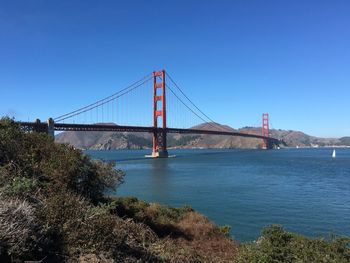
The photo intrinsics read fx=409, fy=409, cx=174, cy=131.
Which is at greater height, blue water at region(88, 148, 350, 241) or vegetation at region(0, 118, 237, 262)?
vegetation at region(0, 118, 237, 262)

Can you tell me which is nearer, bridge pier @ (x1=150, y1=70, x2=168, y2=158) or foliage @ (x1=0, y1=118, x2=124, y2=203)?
foliage @ (x1=0, y1=118, x2=124, y2=203)

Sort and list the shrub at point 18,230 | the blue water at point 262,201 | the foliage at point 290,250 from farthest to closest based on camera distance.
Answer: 1. the blue water at point 262,201
2. the foliage at point 290,250
3. the shrub at point 18,230

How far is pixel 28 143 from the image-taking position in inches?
406

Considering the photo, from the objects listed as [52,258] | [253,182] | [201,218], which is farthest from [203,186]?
[52,258]

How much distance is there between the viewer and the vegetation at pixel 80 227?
476 cm

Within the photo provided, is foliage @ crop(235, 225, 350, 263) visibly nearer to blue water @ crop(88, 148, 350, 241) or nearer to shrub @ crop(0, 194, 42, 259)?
shrub @ crop(0, 194, 42, 259)

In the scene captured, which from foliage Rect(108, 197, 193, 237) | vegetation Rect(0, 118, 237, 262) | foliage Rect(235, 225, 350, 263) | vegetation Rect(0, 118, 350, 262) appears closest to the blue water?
foliage Rect(108, 197, 193, 237)

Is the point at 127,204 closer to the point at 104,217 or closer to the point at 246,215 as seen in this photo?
the point at 104,217

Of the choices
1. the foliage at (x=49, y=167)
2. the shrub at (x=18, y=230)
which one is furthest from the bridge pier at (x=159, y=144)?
the shrub at (x=18, y=230)

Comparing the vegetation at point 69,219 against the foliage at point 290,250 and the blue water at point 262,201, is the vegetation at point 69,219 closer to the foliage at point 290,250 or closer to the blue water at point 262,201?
the foliage at point 290,250

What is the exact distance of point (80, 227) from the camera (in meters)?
5.57

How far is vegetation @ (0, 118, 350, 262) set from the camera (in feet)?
15.6

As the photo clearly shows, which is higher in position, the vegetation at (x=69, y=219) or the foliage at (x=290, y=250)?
the vegetation at (x=69, y=219)

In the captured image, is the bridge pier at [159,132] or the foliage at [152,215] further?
the bridge pier at [159,132]
